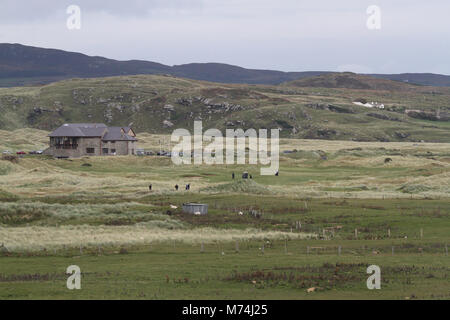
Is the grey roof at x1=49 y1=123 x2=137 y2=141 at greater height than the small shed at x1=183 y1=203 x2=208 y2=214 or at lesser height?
greater

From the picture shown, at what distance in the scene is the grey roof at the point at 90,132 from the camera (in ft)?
535

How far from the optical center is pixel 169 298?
34.3 m

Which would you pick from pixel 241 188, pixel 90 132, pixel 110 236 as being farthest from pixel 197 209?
pixel 90 132

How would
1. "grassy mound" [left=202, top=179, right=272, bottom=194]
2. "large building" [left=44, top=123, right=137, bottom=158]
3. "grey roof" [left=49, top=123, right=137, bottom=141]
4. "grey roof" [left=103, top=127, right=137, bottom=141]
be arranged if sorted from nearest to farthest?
"grassy mound" [left=202, top=179, right=272, bottom=194]
"grey roof" [left=49, top=123, right=137, bottom=141]
"large building" [left=44, top=123, right=137, bottom=158]
"grey roof" [left=103, top=127, right=137, bottom=141]

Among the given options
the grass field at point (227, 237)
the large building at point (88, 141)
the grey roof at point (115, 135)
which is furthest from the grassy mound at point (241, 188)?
the grey roof at point (115, 135)

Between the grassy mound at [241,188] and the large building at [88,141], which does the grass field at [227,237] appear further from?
the large building at [88,141]

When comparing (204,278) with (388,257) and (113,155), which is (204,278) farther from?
(113,155)

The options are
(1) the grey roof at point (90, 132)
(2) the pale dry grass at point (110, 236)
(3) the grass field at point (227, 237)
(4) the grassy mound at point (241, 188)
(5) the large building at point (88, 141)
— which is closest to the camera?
(3) the grass field at point (227, 237)

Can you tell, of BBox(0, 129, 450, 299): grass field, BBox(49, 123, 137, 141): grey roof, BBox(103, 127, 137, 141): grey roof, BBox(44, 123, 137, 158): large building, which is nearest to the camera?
BBox(0, 129, 450, 299): grass field

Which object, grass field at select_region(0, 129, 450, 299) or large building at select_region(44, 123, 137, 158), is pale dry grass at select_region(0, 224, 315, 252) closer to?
grass field at select_region(0, 129, 450, 299)

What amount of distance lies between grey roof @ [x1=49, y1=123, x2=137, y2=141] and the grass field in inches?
1628

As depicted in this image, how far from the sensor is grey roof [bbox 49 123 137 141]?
163m

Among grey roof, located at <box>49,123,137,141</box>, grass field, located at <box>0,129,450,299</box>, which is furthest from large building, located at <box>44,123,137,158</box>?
grass field, located at <box>0,129,450,299</box>
